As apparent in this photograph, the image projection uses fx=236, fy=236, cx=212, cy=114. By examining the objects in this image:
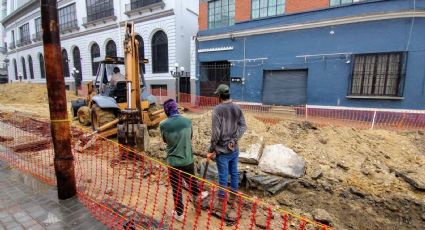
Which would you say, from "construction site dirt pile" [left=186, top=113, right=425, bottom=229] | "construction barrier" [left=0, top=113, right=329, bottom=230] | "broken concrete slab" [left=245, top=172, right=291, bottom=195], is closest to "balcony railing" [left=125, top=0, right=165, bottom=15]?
"construction barrier" [left=0, top=113, right=329, bottom=230]

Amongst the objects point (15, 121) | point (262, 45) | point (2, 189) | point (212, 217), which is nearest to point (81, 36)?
point (15, 121)

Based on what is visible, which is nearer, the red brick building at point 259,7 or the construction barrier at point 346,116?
the construction barrier at point 346,116

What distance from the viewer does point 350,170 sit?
5184 millimetres

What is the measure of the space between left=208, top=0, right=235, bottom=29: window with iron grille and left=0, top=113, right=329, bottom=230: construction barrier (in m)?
11.7

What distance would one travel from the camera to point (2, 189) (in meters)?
3.79

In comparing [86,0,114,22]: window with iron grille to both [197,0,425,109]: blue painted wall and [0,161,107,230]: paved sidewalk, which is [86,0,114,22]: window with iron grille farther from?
[0,161,107,230]: paved sidewalk

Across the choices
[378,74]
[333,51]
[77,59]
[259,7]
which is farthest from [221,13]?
[77,59]

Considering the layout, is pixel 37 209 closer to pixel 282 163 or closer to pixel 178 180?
pixel 178 180

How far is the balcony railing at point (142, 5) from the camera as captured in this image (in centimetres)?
1832

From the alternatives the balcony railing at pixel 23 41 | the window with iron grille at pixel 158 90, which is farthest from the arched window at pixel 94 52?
the balcony railing at pixel 23 41

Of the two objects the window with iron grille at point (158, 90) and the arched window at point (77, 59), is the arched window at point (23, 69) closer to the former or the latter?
the arched window at point (77, 59)

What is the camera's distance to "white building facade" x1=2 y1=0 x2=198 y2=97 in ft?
60.5

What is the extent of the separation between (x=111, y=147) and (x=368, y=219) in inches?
237

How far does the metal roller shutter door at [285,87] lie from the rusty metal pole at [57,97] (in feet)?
37.9
